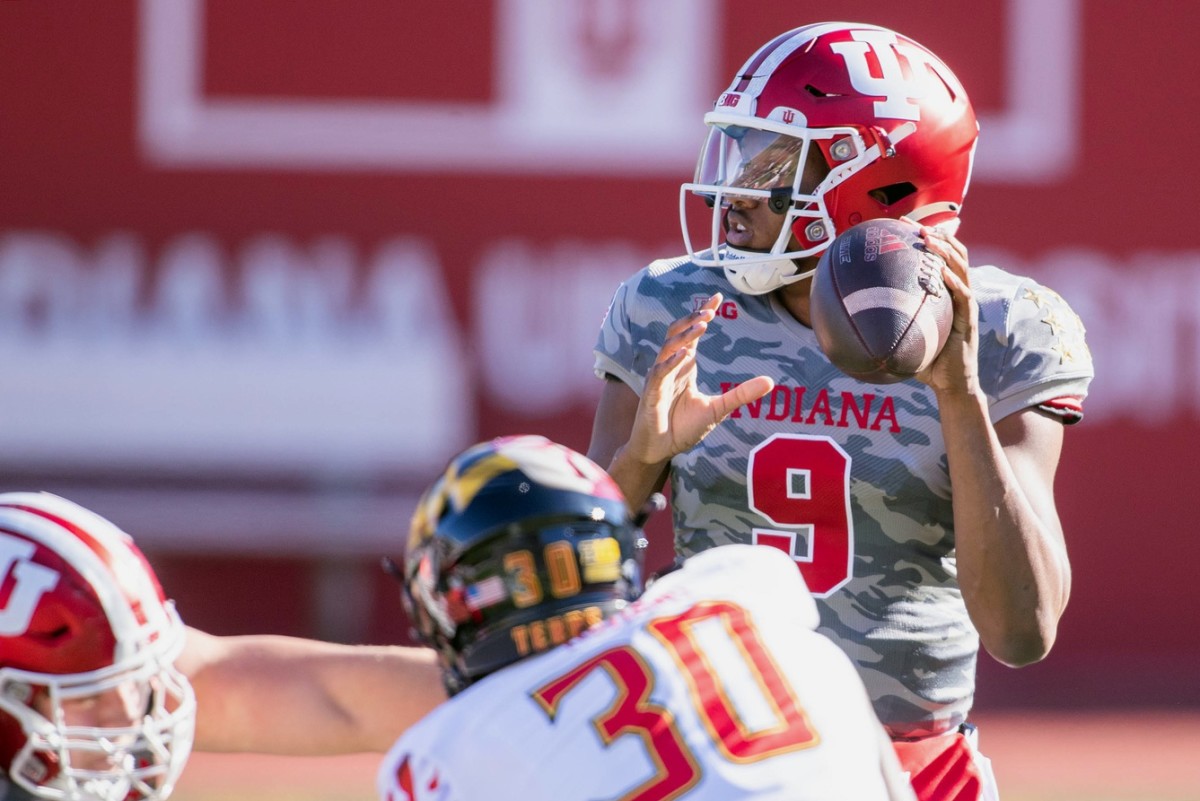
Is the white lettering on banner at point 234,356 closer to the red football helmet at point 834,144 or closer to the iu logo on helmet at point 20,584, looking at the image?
the red football helmet at point 834,144

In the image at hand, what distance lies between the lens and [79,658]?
2066mm

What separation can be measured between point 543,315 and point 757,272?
507cm

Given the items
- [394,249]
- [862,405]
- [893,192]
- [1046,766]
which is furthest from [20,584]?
[394,249]

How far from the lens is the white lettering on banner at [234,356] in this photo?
775 cm

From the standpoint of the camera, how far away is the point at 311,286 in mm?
7859

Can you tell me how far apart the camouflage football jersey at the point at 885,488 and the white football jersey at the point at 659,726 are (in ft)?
2.13

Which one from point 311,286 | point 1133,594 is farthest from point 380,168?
point 1133,594

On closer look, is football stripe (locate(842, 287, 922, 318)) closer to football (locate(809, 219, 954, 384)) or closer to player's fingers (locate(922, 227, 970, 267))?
football (locate(809, 219, 954, 384))

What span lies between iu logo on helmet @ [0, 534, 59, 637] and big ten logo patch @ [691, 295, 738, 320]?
46.4 inches

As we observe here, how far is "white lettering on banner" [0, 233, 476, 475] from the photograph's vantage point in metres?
7.75

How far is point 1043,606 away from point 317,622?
5.81 metres

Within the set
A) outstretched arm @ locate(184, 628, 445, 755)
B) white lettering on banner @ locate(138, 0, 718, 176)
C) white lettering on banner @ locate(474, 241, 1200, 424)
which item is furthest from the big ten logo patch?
white lettering on banner @ locate(138, 0, 718, 176)

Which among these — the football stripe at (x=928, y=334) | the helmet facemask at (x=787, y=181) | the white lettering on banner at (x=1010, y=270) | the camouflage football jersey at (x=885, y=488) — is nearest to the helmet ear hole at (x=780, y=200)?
the helmet facemask at (x=787, y=181)

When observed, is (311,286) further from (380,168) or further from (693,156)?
(693,156)
